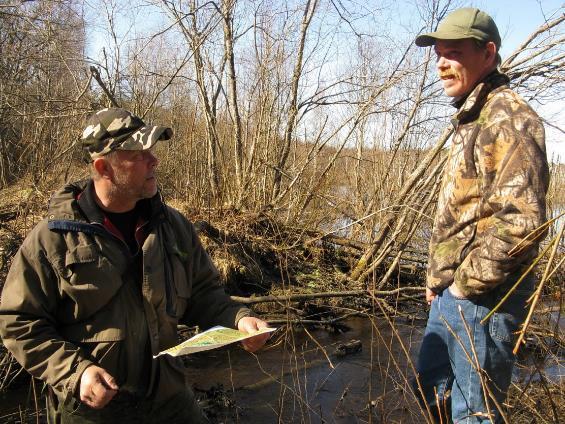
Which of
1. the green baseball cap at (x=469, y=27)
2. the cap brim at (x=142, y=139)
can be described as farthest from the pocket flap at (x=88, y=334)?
the green baseball cap at (x=469, y=27)

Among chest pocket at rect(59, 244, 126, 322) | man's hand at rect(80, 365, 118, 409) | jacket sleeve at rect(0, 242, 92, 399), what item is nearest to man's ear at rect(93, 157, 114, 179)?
chest pocket at rect(59, 244, 126, 322)

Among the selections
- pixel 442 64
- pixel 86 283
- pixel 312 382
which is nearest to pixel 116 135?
pixel 86 283

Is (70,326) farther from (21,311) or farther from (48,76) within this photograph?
(48,76)

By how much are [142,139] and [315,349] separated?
9.88ft

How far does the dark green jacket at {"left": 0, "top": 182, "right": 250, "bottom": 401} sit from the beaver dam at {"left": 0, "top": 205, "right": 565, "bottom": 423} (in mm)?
955

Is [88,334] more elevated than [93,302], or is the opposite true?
[93,302]

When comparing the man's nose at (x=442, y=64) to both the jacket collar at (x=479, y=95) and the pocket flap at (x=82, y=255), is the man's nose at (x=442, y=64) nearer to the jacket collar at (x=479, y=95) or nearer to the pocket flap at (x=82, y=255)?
the jacket collar at (x=479, y=95)

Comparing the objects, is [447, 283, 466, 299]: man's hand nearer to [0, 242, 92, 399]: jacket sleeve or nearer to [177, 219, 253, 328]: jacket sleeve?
[177, 219, 253, 328]: jacket sleeve

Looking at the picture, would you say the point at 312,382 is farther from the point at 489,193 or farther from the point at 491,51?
the point at 491,51

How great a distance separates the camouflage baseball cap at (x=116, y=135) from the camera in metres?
2.09

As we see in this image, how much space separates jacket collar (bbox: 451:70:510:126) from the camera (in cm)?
209

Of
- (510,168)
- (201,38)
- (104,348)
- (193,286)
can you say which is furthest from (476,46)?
(201,38)

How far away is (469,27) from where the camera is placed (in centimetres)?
205

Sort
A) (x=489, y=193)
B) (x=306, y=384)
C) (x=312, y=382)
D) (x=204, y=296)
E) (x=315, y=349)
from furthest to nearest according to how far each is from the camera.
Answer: (x=312, y=382), (x=315, y=349), (x=306, y=384), (x=204, y=296), (x=489, y=193)
